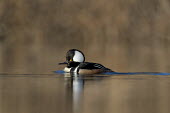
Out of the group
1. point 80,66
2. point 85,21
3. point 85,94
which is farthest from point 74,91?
point 85,21

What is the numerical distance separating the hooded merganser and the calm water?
750mm

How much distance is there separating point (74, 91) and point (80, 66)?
20.0 feet

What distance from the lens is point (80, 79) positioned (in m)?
19.5

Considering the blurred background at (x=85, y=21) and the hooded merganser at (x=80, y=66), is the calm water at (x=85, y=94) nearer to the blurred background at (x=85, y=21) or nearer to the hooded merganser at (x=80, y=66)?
the hooded merganser at (x=80, y=66)

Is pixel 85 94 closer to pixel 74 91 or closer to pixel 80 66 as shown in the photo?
pixel 74 91

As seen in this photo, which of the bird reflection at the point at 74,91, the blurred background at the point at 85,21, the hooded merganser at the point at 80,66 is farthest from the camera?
the blurred background at the point at 85,21

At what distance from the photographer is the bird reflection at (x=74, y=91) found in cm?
1289

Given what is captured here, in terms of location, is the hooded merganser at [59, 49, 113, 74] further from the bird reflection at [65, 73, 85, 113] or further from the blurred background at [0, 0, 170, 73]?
the blurred background at [0, 0, 170, 73]

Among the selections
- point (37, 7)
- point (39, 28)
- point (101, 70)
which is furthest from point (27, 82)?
point (37, 7)

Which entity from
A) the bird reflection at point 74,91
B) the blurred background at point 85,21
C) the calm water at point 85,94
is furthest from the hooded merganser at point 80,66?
the blurred background at point 85,21

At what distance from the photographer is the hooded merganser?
2136cm

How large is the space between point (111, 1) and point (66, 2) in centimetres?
534

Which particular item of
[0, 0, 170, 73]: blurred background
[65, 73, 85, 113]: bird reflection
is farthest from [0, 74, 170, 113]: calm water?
[0, 0, 170, 73]: blurred background

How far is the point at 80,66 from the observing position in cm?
2186
